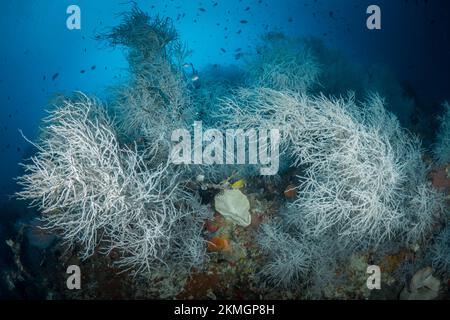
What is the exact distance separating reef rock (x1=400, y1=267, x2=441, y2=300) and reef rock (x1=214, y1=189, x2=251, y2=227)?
2473 mm

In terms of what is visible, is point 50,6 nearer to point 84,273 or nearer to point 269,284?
point 84,273

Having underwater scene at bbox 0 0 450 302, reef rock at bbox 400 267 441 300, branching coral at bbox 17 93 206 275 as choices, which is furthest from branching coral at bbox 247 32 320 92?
reef rock at bbox 400 267 441 300

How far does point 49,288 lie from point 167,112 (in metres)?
3.42

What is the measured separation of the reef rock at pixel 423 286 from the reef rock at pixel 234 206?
247 centimetres

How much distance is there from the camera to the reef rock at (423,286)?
414 cm

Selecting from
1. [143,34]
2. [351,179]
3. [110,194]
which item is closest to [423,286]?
[351,179]

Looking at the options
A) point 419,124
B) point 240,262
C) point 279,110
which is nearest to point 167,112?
point 279,110

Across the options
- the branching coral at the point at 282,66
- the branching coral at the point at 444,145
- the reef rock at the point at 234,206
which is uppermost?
the branching coral at the point at 282,66

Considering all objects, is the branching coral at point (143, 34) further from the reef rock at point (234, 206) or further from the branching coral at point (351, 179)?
the reef rock at point (234, 206)

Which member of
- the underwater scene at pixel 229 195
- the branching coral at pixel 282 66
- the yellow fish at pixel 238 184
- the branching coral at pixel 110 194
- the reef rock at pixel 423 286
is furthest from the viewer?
the branching coral at pixel 282 66

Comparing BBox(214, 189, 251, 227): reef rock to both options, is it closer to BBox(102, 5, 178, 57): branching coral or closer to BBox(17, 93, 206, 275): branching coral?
BBox(17, 93, 206, 275): branching coral

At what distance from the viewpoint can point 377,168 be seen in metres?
3.67

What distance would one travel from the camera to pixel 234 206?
4.37 meters

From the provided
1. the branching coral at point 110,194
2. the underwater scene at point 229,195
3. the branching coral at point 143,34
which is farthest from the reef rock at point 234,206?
the branching coral at point 143,34
